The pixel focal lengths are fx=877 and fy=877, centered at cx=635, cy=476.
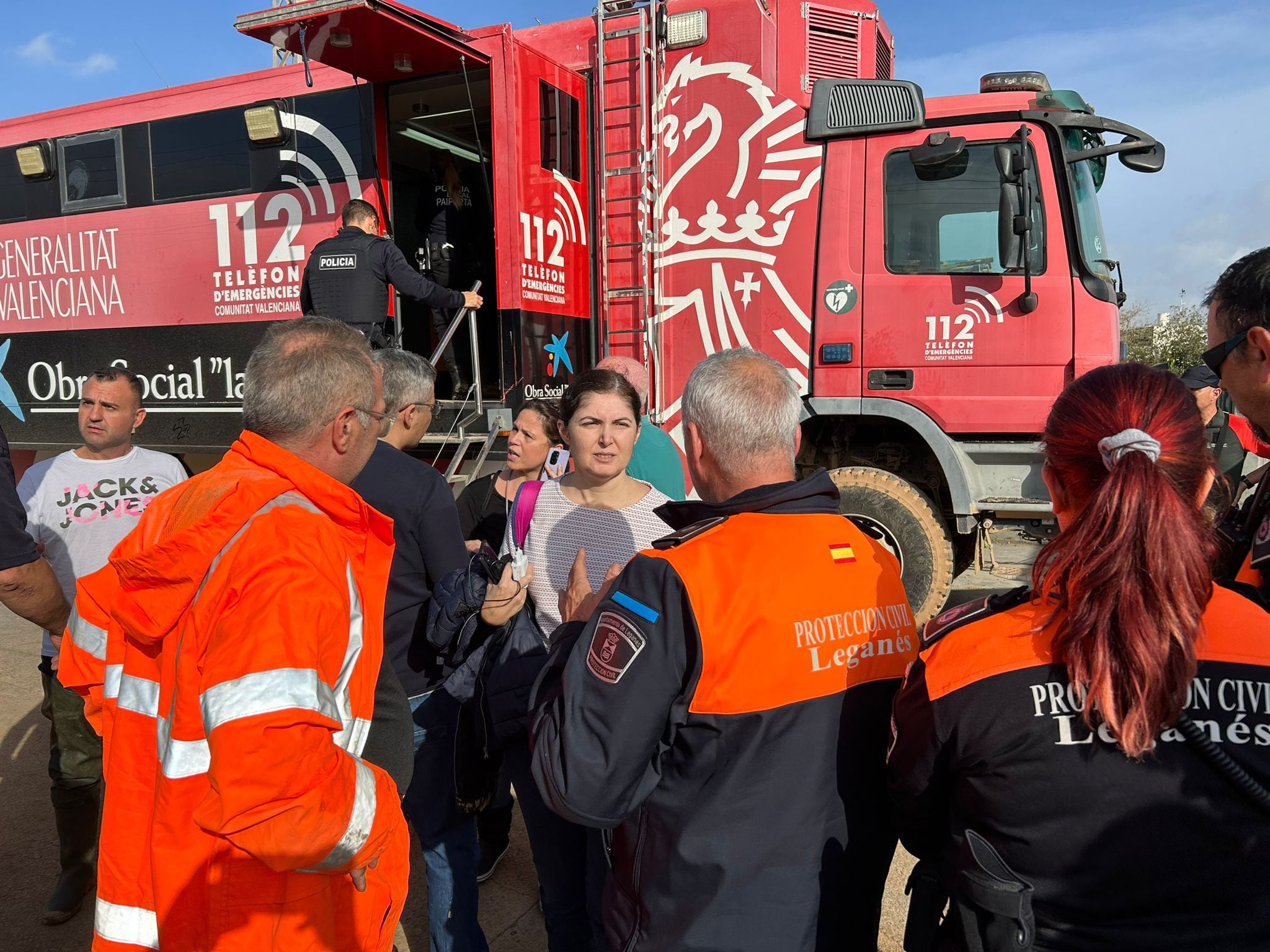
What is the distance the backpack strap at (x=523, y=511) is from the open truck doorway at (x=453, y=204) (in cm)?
362

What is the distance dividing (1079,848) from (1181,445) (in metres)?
0.58

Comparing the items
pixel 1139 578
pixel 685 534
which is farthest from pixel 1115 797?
pixel 685 534

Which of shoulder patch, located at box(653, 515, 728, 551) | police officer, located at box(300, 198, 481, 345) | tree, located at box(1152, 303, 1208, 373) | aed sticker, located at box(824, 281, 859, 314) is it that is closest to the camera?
shoulder patch, located at box(653, 515, 728, 551)

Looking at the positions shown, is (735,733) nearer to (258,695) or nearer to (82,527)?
(258,695)

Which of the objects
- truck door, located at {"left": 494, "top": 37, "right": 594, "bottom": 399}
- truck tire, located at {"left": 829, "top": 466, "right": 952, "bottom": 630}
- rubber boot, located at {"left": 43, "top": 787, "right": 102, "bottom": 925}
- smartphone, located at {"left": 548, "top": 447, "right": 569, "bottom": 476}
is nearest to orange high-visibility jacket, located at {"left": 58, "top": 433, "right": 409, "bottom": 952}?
smartphone, located at {"left": 548, "top": 447, "right": 569, "bottom": 476}

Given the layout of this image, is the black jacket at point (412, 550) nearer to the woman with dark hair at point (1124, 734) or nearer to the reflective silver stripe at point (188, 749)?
the reflective silver stripe at point (188, 749)

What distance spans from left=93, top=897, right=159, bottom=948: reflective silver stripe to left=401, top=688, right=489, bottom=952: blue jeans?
925mm

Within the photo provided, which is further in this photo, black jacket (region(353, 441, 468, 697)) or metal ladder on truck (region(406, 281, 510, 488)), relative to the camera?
metal ladder on truck (region(406, 281, 510, 488))

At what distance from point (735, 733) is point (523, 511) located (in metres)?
1.20

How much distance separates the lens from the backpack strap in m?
2.49

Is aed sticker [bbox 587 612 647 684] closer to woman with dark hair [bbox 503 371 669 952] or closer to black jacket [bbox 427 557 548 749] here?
woman with dark hair [bbox 503 371 669 952]

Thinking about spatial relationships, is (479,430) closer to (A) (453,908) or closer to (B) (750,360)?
(A) (453,908)

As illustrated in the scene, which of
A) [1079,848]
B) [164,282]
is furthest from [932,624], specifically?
[164,282]

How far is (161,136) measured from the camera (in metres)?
6.12
